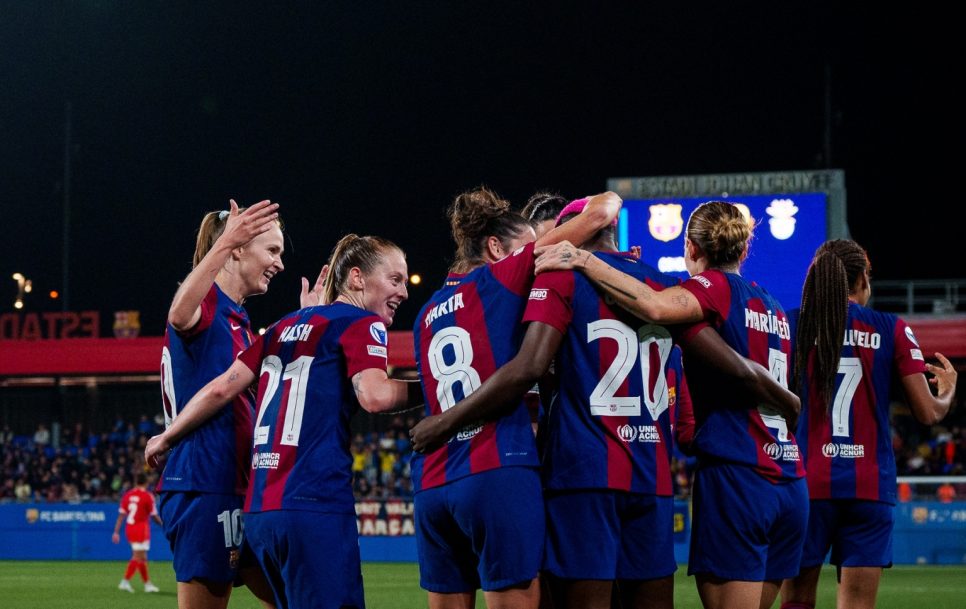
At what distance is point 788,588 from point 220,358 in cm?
313

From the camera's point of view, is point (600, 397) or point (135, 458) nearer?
point (600, 397)

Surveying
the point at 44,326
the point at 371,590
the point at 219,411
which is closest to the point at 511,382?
the point at 219,411

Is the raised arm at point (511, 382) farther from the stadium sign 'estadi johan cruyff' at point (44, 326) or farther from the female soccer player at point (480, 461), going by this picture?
the stadium sign 'estadi johan cruyff' at point (44, 326)

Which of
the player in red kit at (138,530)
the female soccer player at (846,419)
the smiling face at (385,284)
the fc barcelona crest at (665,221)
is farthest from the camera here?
the fc barcelona crest at (665,221)

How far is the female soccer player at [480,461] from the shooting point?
14.1 ft

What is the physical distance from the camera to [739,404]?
4969mm

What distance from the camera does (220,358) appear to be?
18.5ft

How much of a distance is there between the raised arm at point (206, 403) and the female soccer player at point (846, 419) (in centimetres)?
273

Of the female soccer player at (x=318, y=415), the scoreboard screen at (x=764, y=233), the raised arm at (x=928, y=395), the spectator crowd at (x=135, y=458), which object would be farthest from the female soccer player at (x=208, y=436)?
the spectator crowd at (x=135, y=458)

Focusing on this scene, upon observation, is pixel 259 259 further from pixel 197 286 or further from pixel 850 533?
pixel 850 533

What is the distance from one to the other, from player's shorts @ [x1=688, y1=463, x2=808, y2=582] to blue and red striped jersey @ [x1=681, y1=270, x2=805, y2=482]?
0.06m

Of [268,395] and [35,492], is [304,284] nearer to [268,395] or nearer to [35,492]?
[268,395]

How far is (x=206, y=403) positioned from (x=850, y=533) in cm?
333

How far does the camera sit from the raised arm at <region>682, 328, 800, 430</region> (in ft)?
15.6
